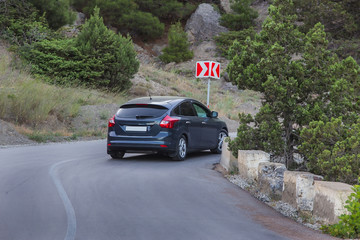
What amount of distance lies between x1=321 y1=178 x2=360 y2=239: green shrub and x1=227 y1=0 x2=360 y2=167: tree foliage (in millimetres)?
4319

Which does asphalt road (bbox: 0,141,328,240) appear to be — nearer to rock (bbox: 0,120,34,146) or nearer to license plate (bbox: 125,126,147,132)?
license plate (bbox: 125,126,147,132)

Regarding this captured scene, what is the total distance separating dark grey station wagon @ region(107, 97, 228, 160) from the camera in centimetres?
1283

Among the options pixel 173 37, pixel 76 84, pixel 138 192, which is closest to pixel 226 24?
pixel 173 37

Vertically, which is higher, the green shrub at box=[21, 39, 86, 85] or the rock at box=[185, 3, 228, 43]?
the rock at box=[185, 3, 228, 43]

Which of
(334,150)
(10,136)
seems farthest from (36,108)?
(334,150)

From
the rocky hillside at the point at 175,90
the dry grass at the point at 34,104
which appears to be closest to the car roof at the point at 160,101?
the rocky hillside at the point at 175,90

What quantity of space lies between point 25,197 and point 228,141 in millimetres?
4997

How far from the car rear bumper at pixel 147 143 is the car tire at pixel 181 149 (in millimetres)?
237

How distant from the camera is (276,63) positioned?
35.5 ft

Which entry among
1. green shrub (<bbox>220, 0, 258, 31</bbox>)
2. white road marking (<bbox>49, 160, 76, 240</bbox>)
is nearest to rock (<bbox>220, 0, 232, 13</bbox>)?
green shrub (<bbox>220, 0, 258, 31</bbox>)

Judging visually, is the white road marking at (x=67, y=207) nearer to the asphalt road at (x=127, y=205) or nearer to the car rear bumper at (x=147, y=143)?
the asphalt road at (x=127, y=205)

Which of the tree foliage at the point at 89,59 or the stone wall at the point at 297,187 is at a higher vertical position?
the tree foliage at the point at 89,59

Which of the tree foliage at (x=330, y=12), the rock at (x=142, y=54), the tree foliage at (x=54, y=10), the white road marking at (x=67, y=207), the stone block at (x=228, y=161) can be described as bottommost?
the white road marking at (x=67, y=207)

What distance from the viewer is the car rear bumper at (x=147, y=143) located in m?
12.8
